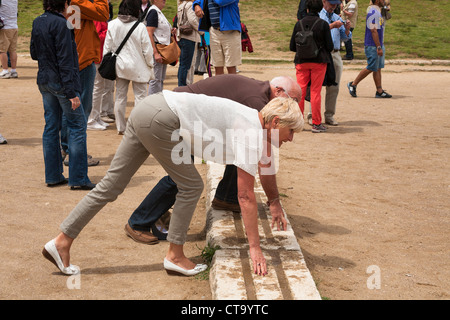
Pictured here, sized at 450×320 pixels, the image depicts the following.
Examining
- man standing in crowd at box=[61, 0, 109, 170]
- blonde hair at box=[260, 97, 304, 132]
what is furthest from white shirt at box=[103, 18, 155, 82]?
blonde hair at box=[260, 97, 304, 132]

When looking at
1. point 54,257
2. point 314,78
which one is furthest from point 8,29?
point 54,257

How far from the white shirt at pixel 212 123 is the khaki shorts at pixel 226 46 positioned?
203 inches

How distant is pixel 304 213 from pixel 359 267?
46.9 inches

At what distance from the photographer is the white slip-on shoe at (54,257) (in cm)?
423

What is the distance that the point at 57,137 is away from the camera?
243 inches

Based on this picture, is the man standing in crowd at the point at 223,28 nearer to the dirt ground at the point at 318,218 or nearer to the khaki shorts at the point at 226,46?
the khaki shorts at the point at 226,46

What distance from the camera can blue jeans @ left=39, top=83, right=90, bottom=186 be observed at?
5.92 meters

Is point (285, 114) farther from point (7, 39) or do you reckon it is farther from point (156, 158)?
point (7, 39)

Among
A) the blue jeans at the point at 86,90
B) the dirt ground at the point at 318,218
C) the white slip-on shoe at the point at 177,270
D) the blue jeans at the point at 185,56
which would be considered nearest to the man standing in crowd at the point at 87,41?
the blue jeans at the point at 86,90

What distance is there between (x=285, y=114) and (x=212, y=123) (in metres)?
0.46

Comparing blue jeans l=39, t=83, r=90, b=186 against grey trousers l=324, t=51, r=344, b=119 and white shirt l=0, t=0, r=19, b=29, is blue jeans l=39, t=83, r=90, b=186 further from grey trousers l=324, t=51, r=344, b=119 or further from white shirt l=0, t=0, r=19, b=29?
white shirt l=0, t=0, r=19, b=29
